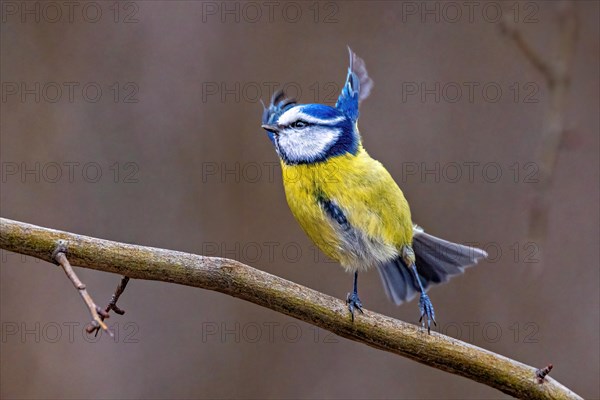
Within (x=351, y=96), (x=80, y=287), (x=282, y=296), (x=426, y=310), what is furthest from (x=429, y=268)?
(x=80, y=287)

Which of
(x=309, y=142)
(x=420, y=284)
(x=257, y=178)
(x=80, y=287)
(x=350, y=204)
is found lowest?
(x=80, y=287)

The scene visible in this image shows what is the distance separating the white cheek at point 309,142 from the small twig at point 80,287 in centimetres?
100

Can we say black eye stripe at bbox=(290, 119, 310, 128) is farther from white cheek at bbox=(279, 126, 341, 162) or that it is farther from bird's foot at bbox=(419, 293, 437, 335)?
bird's foot at bbox=(419, 293, 437, 335)

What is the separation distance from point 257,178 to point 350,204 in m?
1.58

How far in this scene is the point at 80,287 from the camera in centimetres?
153

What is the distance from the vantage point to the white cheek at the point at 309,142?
102 inches

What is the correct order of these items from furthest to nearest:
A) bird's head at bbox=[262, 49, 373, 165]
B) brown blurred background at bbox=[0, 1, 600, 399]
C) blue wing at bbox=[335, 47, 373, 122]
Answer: brown blurred background at bbox=[0, 1, 600, 399] < blue wing at bbox=[335, 47, 373, 122] < bird's head at bbox=[262, 49, 373, 165]

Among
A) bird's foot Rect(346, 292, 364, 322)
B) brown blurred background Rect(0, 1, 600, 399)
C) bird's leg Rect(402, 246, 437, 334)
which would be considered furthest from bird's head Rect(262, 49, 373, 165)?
brown blurred background Rect(0, 1, 600, 399)

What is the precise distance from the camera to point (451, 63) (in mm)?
4168

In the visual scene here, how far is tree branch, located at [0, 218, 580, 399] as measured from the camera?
71.5 inches

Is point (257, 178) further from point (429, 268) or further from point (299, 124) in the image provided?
point (299, 124)

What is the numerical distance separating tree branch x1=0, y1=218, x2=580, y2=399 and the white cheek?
0.66m

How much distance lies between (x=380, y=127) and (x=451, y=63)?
0.54m

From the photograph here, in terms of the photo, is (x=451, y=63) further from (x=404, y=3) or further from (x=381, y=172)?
(x=381, y=172)
